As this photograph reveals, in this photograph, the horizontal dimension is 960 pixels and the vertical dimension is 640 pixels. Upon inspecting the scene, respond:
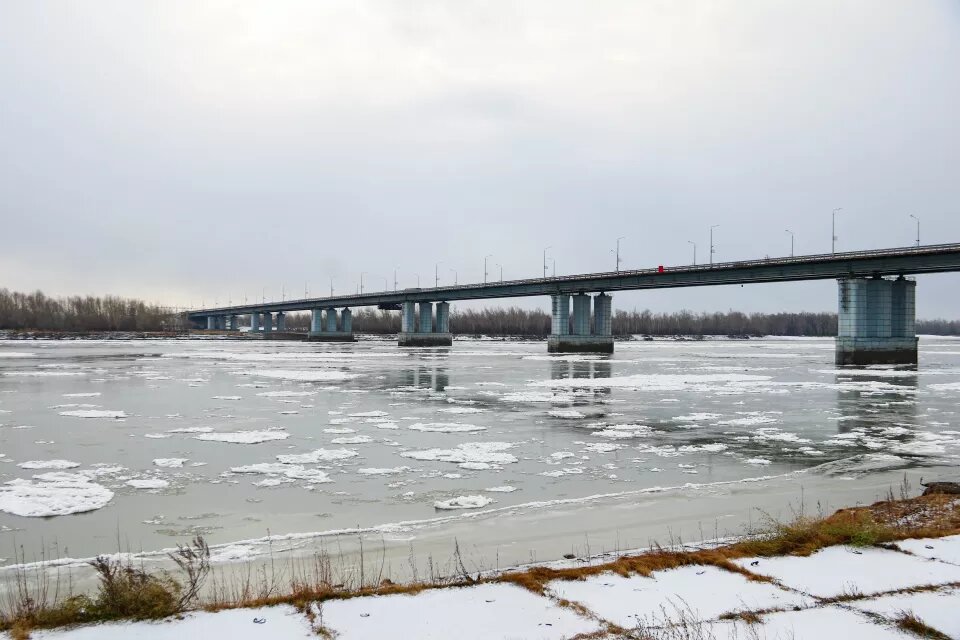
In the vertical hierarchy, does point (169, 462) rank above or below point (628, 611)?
below

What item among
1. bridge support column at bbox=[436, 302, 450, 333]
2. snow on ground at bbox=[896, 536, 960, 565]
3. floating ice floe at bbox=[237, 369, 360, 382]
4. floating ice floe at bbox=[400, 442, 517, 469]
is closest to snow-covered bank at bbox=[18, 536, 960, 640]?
snow on ground at bbox=[896, 536, 960, 565]

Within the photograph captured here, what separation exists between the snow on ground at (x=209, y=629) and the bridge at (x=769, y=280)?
6518cm

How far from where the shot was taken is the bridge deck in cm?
6200

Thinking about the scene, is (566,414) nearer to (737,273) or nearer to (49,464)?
(49,464)

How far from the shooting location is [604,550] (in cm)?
884

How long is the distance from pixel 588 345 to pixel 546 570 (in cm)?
8787

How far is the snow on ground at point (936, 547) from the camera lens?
24.5 feet

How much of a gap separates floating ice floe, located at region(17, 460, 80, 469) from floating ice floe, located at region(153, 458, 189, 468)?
1517 millimetres

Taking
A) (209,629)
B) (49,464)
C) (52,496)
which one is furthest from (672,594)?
(49,464)

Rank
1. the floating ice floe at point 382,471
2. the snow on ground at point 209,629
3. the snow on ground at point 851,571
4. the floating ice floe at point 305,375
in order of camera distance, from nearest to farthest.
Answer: the snow on ground at point 209,629 → the snow on ground at point 851,571 → the floating ice floe at point 382,471 → the floating ice floe at point 305,375

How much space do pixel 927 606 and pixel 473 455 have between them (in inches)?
417

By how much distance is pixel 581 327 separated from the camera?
97.2m

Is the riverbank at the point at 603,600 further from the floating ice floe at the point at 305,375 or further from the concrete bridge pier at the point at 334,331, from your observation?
the concrete bridge pier at the point at 334,331

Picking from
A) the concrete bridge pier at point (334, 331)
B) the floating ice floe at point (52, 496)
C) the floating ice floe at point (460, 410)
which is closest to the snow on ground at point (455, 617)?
the floating ice floe at point (52, 496)
